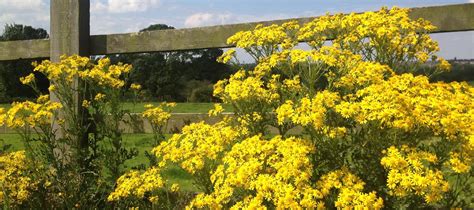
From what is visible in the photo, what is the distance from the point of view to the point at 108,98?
3.73 metres

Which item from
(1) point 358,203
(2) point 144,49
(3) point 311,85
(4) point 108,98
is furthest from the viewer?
(2) point 144,49

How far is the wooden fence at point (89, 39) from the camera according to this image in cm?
403

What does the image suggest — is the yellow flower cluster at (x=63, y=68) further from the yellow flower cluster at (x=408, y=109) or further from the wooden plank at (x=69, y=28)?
the yellow flower cluster at (x=408, y=109)

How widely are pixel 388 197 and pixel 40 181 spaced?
9.02ft

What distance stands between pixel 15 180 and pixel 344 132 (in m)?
2.73

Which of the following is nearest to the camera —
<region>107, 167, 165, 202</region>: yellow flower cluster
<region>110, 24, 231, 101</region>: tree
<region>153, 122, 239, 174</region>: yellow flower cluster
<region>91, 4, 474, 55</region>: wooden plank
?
<region>153, 122, 239, 174</region>: yellow flower cluster

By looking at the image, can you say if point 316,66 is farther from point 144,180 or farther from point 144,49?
point 144,49

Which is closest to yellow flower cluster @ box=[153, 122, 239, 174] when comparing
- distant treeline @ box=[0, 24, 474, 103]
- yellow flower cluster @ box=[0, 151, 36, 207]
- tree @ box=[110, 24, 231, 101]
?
yellow flower cluster @ box=[0, 151, 36, 207]

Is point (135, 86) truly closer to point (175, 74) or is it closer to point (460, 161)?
→ point (460, 161)

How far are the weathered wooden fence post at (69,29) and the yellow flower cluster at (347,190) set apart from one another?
9.05 ft

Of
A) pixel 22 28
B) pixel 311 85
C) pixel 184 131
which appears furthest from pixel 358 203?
pixel 22 28

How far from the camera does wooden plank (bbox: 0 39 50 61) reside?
15.3 ft

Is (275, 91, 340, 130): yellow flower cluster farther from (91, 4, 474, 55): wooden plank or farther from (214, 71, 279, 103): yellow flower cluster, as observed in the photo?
(91, 4, 474, 55): wooden plank

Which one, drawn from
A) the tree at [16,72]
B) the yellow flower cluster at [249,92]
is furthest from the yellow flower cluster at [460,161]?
the tree at [16,72]
